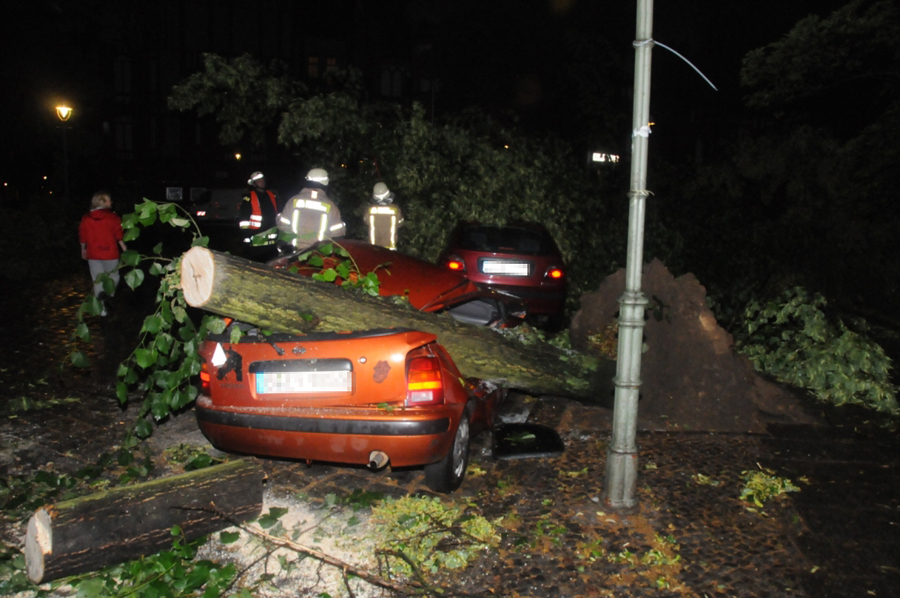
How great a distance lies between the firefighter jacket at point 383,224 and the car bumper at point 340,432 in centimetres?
514

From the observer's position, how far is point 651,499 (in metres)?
4.78

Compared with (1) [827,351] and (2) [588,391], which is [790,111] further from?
(2) [588,391]

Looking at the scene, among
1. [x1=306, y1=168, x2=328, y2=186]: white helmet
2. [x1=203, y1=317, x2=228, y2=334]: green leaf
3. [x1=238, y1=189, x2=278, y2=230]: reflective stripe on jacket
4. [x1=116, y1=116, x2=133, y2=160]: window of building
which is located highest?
[x1=116, y1=116, x2=133, y2=160]: window of building

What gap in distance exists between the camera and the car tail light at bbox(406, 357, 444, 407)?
4.38 meters

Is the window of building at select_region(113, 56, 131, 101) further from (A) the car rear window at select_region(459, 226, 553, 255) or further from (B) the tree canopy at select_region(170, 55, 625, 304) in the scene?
(A) the car rear window at select_region(459, 226, 553, 255)

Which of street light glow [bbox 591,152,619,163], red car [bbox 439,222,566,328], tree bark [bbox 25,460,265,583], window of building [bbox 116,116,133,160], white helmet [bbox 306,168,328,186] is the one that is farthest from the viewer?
window of building [bbox 116,116,133,160]

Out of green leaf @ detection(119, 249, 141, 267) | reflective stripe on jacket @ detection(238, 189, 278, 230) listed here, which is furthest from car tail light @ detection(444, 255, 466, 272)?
green leaf @ detection(119, 249, 141, 267)

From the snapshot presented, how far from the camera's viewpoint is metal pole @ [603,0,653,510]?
4.24m

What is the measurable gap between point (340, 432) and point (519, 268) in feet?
17.4

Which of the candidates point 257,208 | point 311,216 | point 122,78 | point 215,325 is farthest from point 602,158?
point 122,78

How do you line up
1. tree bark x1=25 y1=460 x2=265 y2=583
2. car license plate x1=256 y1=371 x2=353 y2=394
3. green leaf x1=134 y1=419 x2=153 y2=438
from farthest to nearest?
green leaf x1=134 y1=419 x2=153 y2=438 < car license plate x1=256 y1=371 x2=353 y2=394 < tree bark x1=25 y1=460 x2=265 y2=583

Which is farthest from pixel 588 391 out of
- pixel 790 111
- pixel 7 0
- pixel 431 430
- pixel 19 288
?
pixel 7 0

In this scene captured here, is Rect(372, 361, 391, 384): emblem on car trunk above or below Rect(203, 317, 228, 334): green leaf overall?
below

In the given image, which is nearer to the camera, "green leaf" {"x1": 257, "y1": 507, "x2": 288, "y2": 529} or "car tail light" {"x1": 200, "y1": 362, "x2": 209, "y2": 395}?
"green leaf" {"x1": 257, "y1": 507, "x2": 288, "y2": 529}
